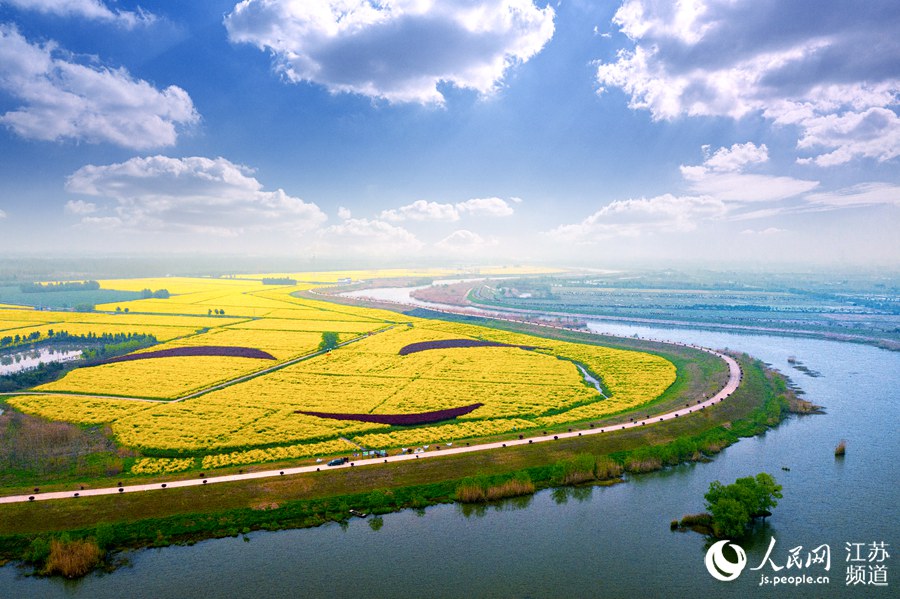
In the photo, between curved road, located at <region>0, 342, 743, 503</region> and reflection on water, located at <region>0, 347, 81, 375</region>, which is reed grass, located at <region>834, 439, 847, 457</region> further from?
reflection on water, located at <region>0, 347, 81, 375</region>

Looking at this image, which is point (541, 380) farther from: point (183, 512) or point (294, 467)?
point (183, 512)

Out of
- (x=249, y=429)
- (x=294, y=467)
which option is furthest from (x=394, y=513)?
(x=249, y=429)

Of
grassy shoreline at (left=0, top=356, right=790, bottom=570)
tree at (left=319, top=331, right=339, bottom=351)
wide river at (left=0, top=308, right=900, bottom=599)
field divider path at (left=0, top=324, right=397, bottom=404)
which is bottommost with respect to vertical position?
wide river at (left=0, top=308, right=900, bottom=599)

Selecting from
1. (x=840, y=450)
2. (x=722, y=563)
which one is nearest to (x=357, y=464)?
(x=722, y=563)

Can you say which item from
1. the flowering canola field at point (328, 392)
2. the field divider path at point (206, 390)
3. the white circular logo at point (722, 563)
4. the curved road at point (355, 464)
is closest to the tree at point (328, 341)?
the flowering canola field at point (328, 392)

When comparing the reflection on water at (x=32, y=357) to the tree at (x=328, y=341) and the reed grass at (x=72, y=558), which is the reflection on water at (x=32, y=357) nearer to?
the tree at (x=328, y=341)

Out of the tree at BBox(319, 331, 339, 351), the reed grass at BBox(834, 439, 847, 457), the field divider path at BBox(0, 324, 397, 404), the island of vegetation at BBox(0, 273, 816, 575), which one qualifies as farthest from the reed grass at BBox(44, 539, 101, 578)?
the reed grass at BBox(834, 439, 847, 457)
